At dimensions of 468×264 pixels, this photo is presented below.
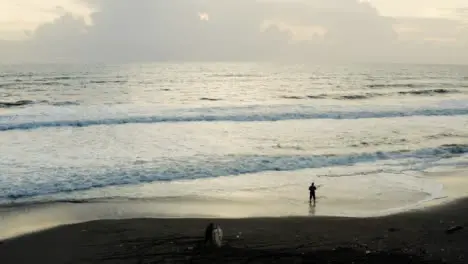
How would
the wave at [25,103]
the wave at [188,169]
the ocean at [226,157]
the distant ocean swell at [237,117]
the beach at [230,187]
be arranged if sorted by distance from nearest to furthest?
1. the beach at [230,187]
2. the ocean at [226,157]
3. the wave at [188,169]
4. the distant ocean swell at [237,117]
5. the wave at [25,103]

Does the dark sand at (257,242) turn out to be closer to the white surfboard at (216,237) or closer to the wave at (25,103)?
the white surfboard at (216,237)

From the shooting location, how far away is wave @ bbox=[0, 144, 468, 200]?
49.8ft

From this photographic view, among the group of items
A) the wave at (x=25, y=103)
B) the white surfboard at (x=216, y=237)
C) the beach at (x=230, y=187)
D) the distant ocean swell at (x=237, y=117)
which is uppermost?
the wave at (x=25, y=103)

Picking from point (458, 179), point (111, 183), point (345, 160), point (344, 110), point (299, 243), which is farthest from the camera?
point (344, 110)

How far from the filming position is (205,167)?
60.0ft

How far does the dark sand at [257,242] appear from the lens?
367 inches

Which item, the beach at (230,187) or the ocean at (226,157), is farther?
the ocean at (226,157)

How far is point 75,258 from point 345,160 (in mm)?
13256

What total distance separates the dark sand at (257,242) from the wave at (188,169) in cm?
430

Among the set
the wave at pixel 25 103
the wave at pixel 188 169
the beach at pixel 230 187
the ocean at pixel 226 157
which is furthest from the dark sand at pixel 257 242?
the wave at pixel 25 103

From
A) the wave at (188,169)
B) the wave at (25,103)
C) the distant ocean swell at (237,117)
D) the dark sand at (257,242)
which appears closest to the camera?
the dark sand at (257,242)

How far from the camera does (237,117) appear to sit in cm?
3441

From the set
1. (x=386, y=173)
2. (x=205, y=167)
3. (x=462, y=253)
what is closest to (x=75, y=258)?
(x=462, y=253)

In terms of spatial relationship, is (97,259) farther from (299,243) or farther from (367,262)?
(367,262)
